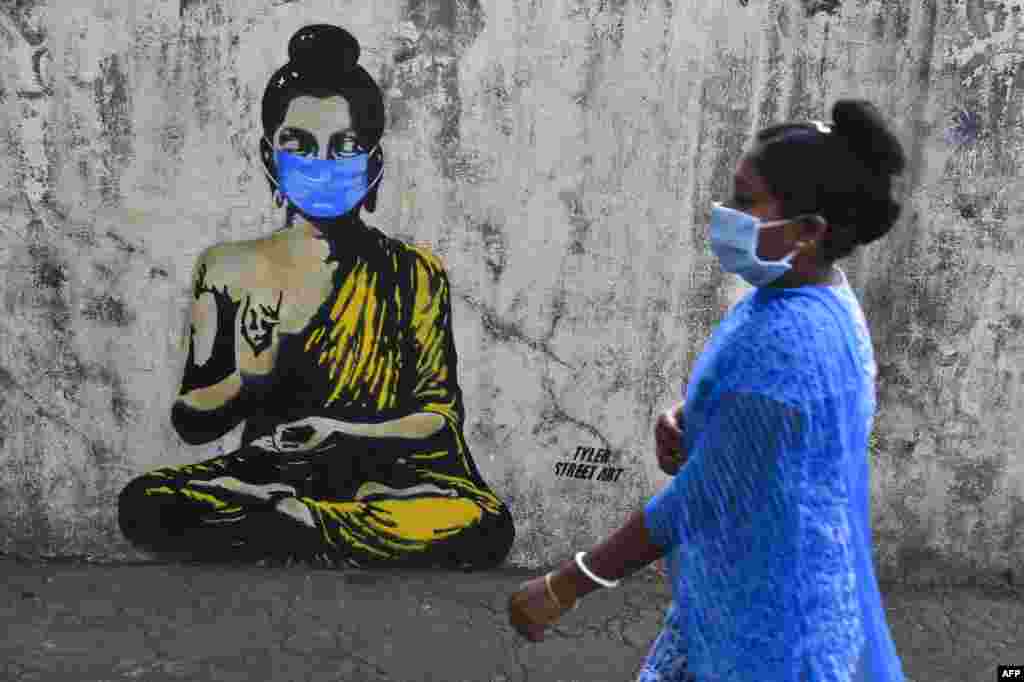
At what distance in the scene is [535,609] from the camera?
1.95 m

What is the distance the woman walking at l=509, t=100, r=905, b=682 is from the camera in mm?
1773

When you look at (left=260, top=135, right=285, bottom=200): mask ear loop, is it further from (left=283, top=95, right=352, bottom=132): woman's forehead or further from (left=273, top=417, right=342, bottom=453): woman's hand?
(left=273, top=417, right=342, bottom=453): woman's hand

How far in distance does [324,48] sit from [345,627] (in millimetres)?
2061

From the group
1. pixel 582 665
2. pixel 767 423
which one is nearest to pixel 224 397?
pixel 582 665

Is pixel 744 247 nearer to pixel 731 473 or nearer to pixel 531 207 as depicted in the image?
pixel 731 473

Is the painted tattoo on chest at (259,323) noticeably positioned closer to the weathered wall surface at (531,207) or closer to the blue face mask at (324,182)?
the weathered wall surface at (531,207)

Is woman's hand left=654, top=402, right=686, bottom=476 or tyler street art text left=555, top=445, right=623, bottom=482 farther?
tyler street art text left=555, top=445, right=623, bottom=482

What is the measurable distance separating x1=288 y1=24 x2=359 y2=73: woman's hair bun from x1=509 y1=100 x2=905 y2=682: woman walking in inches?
84.2

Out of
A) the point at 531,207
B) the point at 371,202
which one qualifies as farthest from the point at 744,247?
the point at 371,202

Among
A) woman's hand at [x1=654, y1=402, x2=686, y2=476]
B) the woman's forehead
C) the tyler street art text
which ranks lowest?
the tyler street art text

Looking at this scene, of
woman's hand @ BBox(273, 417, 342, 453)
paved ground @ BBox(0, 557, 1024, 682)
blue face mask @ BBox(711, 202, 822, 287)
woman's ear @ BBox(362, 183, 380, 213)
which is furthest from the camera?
woman's hand @ BBox(273, 417, 342, 453)

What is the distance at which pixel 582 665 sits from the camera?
3.56 m

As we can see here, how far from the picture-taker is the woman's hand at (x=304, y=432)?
3.93 meters

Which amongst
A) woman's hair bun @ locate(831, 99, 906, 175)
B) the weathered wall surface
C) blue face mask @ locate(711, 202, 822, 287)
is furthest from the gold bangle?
the weathered wall surface
